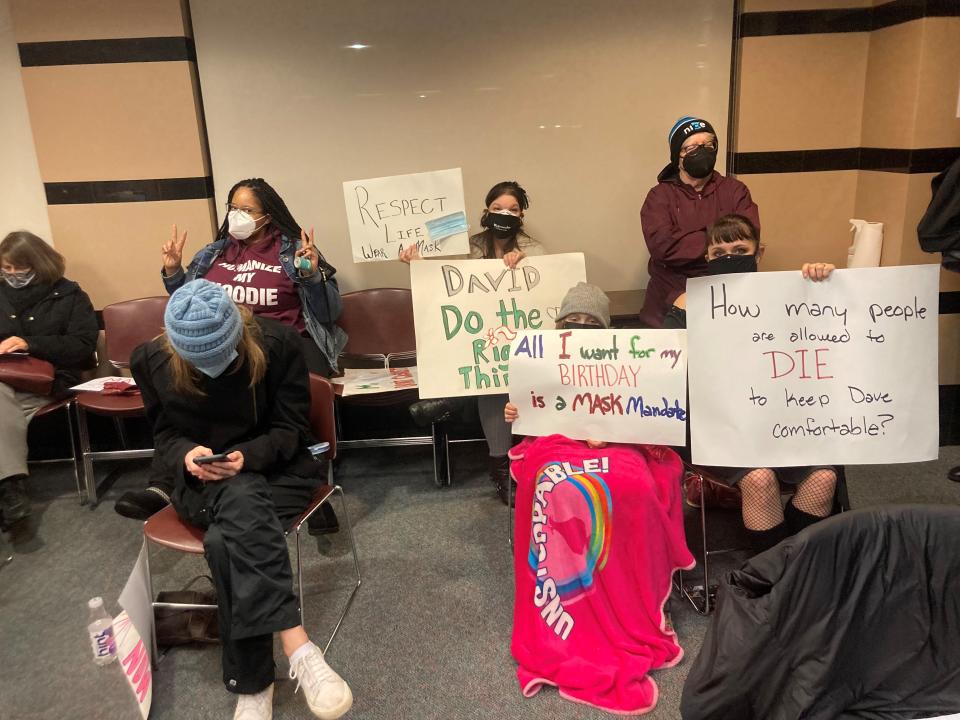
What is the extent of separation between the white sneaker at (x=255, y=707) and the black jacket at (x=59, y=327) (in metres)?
2.09

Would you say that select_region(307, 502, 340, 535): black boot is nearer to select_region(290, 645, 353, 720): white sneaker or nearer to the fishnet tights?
select_region(290, 645, 353, 720): white sneaker

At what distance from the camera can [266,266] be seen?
3225 millimetres

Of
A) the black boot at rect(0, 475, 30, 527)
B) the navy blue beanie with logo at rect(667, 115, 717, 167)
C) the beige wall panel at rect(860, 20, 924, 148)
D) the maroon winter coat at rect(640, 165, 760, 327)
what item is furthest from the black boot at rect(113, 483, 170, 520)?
the beige wall panel at rect(860, 20, 924, 148)

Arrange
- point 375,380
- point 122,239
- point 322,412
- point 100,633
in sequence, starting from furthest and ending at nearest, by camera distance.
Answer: point 122,239 < point 375,380 < point 322,412 < point 100,633

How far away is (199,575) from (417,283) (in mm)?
1454

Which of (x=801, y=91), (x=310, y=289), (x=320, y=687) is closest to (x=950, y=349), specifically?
(x=801, y=91)

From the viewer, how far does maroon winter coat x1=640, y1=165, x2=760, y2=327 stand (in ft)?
9.95

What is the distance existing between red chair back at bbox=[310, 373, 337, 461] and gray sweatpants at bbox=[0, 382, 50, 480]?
63.7 inches

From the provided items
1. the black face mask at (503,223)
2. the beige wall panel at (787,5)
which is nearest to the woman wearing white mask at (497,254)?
the black face mask at (503,223)

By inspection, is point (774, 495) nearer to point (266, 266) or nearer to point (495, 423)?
point (495, 423)

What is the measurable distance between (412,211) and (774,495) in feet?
6.21

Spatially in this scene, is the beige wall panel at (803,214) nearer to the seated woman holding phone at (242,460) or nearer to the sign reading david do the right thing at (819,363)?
the sign reading david do the right thing at (819,363)

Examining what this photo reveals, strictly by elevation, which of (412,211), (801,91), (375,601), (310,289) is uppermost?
(801,91)

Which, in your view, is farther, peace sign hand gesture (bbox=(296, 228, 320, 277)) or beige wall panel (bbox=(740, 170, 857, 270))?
beige wall panel (bbox=(740, 170, 857, 270))
